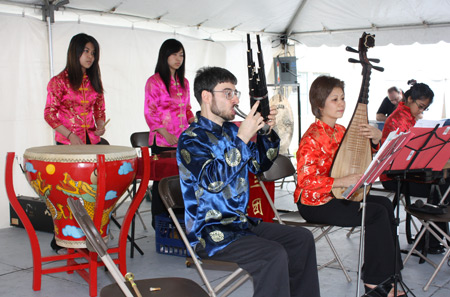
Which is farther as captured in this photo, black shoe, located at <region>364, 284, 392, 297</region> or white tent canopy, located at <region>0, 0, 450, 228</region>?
white tent canopy, located at <region>0, 0, 450, 228</region>

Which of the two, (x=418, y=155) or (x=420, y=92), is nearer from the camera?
(x=418, y=155)

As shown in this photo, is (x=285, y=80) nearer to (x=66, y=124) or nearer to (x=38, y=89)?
(x=38, y=89)

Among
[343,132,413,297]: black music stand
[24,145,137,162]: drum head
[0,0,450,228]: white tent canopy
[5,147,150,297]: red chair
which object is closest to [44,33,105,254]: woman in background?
[24,145,137,162]: drum head

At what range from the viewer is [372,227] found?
2867mm

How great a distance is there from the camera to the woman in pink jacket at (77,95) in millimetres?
3580

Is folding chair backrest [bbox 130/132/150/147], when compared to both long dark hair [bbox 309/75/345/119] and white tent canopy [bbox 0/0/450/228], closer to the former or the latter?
white tent canopy [bbox 0/0/450/228]

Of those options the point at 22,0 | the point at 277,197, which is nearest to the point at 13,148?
the point at 22,0

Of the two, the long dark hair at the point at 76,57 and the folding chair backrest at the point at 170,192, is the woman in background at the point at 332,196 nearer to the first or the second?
the folding chair backrest at the point at 170,192

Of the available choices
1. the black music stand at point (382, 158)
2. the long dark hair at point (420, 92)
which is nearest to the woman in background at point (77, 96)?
the black music stand at point (382, 158)

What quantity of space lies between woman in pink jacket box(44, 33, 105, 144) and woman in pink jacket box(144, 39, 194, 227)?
41 centimetres

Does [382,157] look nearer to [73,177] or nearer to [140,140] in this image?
[73,177]

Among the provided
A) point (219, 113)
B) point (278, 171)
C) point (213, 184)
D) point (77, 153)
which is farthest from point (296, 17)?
point (213, 184)

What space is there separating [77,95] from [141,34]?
8.14ft

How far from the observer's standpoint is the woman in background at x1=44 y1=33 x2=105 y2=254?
358 cm
